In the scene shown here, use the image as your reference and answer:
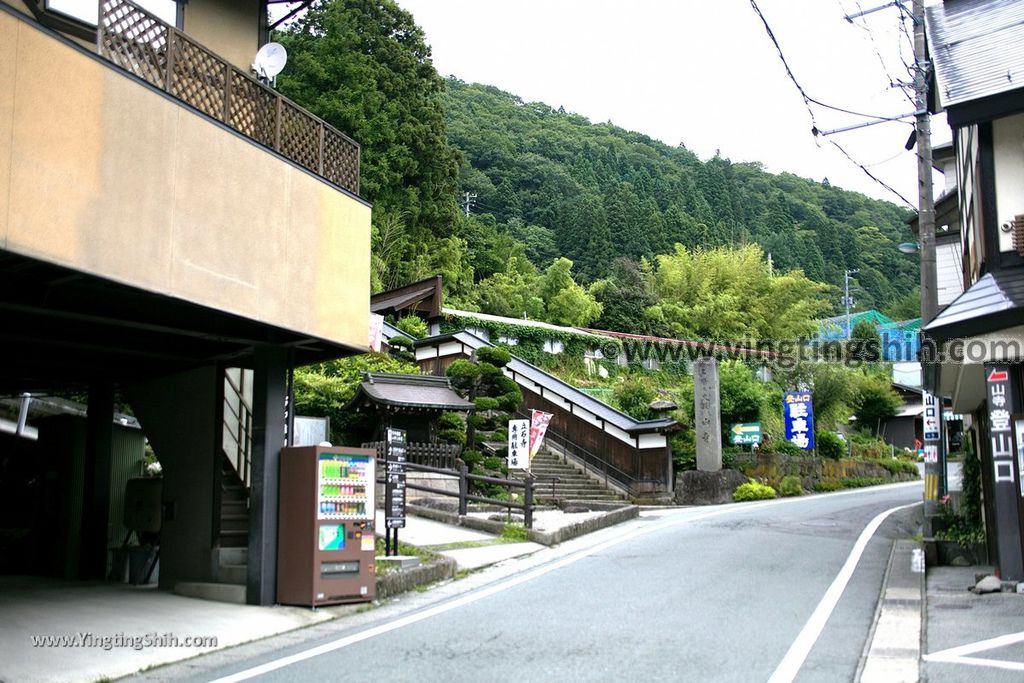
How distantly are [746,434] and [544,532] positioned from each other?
1682 centimetres

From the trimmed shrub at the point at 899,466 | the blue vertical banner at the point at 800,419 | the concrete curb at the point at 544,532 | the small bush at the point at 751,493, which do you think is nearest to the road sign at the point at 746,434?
the blue vertical banner at the point at 800,419

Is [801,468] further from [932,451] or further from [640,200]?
[640,200]

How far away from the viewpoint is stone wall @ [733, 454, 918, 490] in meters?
31.9

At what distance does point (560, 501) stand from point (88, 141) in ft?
64.0

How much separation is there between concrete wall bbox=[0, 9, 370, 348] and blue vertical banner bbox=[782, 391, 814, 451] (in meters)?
24.7

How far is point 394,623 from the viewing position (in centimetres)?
1069

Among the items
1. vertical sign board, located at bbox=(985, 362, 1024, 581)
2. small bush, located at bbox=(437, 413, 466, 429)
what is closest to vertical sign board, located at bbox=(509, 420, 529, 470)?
small bush, located at bbox=(437, 413, 466, 429)

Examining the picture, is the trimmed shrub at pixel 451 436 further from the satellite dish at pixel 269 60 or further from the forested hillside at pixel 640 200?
the forested hillside at pixel 640 200

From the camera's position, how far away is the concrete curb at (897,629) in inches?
320

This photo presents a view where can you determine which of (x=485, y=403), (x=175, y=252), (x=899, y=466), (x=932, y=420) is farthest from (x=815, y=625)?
(x=899, y=466)

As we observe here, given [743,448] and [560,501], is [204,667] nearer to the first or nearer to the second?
[560,501]

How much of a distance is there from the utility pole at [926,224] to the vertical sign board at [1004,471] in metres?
4.76

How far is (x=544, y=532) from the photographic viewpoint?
18.1 meters

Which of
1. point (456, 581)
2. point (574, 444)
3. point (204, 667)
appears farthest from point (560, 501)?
point (204, 667)
